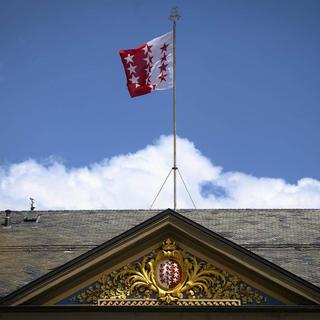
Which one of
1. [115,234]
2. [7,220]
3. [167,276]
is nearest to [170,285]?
[167,276]

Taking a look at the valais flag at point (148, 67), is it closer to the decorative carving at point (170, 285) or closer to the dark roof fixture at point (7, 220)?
the dark roof fixture at point (7, 220)

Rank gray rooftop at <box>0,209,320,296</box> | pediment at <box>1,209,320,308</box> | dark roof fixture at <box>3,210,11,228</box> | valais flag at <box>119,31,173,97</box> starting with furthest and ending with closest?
dark roof fixture at <box>3,210,11,228</box> < valais flag at <box>119,31,173,97</box> < gray rooftop at <box>0,209,320,296</box> < pediment at <box>1,209,320,308</box>

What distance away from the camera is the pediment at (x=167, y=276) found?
2361 centimetres

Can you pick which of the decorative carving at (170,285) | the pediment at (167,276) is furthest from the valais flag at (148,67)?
the decorative carving at (170,285)

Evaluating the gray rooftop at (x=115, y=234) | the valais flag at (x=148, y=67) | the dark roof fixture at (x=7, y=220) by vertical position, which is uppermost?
the valais flag at (x=148, y=67)

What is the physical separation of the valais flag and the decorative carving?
7.06m

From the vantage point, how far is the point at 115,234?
28.7 meters

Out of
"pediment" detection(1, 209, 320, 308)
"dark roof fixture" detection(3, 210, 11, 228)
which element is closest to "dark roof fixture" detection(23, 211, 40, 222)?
"dark roof fixture" detection(3, 210, 11, 228)

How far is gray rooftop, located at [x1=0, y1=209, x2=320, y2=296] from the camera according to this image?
84.7 feet

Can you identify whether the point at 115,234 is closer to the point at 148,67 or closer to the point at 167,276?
the point at 167,276

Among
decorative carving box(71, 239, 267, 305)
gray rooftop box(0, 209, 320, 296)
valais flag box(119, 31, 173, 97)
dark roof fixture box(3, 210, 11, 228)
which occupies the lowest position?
decorative carving box(71, 239, 267, 305)

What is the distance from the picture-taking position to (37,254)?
89.4 ft

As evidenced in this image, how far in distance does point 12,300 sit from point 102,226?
6589 mm

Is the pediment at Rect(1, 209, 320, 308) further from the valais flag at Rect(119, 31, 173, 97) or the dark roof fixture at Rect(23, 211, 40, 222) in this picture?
the dark roof fixture at Rect(23, 211, 40, 222)
